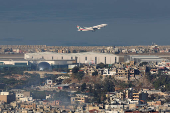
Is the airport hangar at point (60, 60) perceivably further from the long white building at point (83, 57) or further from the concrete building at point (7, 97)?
the concrete building at point (7, 97)

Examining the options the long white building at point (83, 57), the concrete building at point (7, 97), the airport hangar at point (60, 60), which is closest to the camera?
the concrete building at point (7, 97)

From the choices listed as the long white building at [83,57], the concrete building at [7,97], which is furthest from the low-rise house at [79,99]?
the long white building at [83,57]

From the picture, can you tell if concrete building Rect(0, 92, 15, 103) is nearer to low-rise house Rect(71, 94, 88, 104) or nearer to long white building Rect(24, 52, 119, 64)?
low-rise house Rect(71, 94, 88, 104)

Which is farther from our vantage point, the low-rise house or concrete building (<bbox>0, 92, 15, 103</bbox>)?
concrete building (<bbox>0, 92, 15, 103</bbox>)

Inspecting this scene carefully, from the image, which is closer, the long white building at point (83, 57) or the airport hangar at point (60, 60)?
the airport hangar at point (60, 60)

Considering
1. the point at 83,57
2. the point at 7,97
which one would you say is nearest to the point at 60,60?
the point at 83,57

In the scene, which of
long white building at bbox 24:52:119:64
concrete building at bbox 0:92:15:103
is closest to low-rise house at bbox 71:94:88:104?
concrete building at bbox 0:92:15:103

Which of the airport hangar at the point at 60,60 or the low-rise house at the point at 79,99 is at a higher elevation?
the airport hangar at the point at 60,60

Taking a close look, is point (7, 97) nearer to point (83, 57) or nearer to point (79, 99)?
point (79, 99)

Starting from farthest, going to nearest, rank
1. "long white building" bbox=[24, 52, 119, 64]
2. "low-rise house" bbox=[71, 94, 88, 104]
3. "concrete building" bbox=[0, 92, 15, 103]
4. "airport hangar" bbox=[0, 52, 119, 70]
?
"long white building" bbox=[24, 52, 119, 64], "airport hangar" bbox=[0, 52, 119, 70], "concrete building" bbox=[0, 92, 15, 103], "low-rise house" bbox=[71, 94, 88, 104]

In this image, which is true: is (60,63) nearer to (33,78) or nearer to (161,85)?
(33,78)
